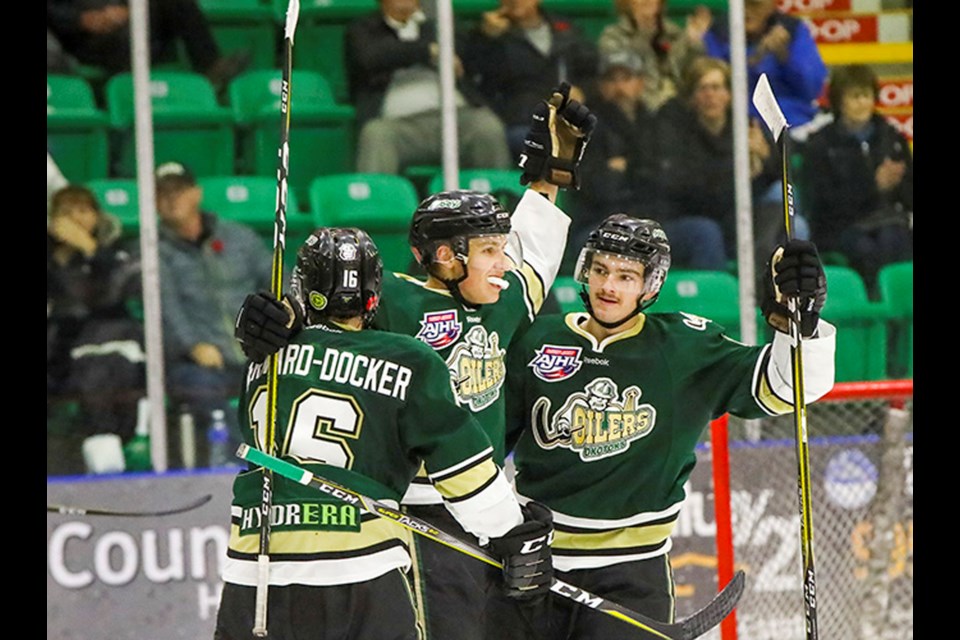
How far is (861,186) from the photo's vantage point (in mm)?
6199

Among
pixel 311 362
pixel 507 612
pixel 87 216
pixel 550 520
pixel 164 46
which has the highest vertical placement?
pixel 164 46

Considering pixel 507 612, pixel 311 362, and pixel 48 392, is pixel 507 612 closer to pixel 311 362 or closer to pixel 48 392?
pixel 311 362

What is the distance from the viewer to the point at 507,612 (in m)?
3.75

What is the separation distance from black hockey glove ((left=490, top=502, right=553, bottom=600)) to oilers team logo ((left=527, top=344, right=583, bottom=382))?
0.38 metres

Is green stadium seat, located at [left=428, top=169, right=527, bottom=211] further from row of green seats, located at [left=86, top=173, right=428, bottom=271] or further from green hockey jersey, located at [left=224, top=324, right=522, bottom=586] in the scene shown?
green hockey jersey, located at [left=224, top=324, right=522, bottom=586]

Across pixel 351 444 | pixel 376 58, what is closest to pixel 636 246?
pixel 351 444

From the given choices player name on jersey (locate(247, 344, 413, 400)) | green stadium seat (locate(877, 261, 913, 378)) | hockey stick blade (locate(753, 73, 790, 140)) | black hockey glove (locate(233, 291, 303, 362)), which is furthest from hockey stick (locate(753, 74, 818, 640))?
green stadium seat (locate(877, 261, 913, 378))

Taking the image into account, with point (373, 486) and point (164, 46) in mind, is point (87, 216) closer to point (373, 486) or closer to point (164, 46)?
point (164, 46)
